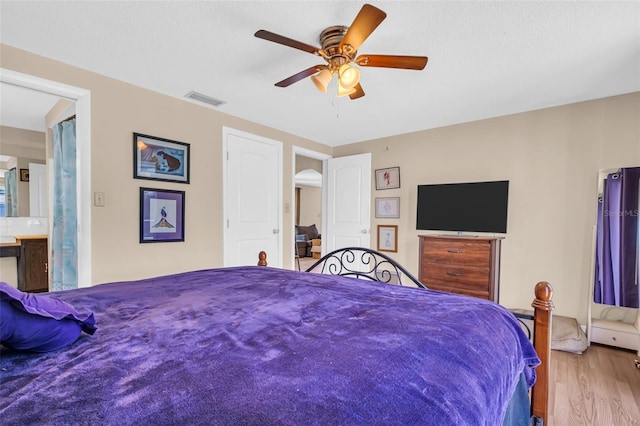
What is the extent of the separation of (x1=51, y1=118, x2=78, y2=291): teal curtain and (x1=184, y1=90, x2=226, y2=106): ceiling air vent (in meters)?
1.19

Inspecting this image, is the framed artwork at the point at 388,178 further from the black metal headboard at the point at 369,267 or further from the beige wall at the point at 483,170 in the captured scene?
the black metal headboard at the point at 369,267

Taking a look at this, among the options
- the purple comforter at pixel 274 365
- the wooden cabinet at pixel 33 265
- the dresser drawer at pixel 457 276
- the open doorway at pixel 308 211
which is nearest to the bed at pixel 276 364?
the purple comforter at pixel 274 365

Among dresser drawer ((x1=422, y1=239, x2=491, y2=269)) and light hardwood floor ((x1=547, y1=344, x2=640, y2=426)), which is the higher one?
dresser drawer ((x1=422, y1=239, x2=491, y2=269))

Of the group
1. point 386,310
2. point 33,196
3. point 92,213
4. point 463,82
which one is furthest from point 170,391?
point 33,196

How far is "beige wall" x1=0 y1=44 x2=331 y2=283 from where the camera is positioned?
8.13 ft

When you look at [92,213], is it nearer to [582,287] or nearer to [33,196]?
[33,196]

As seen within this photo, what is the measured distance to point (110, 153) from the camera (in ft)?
8.45

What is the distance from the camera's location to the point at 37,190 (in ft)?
13.5

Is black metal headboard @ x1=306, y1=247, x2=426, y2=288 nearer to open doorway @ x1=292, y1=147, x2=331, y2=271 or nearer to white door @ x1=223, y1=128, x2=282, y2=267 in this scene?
white door @ x1=223, y1=128, x2=282, y2=267

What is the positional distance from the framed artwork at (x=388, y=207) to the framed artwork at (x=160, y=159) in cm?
263

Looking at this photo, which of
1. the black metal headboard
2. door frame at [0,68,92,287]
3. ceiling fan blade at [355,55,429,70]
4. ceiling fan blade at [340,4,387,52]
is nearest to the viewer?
ceiling fan blade at [340,4,387,52]

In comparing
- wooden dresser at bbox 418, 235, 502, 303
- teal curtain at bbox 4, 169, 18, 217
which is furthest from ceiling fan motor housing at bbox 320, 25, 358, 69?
teal curtain at bbox 4, 169, 18, 217

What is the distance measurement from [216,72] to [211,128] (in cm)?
93

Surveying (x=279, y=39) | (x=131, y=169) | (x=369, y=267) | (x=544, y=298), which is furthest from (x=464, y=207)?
(x=131, y=169)
